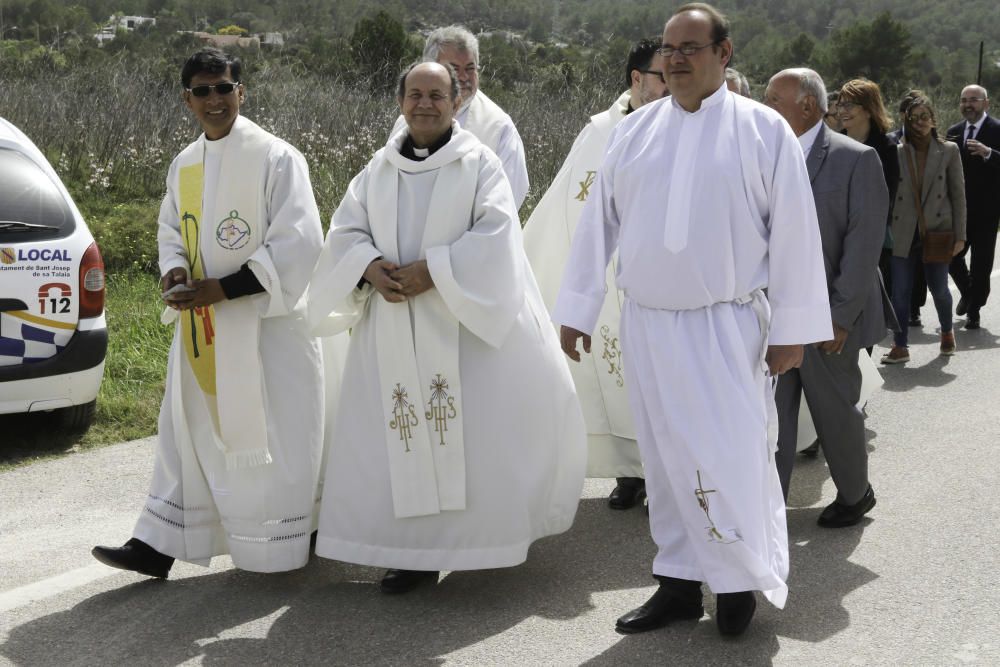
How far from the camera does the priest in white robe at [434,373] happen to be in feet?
16.0

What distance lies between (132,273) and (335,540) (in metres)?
6.53

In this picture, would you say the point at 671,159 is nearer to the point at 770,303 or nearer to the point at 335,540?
the point at 770,303

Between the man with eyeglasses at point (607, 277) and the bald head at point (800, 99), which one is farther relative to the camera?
the man with eyeglasses at point (607, 277)

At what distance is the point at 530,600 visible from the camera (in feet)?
15.9

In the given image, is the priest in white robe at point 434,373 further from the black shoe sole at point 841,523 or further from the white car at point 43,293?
the white car at point 43,293

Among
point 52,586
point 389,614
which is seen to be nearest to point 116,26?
point 52,586

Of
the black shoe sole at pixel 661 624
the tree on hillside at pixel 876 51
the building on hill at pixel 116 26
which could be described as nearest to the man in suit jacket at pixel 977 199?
the black shoe sole at pixel 661 624

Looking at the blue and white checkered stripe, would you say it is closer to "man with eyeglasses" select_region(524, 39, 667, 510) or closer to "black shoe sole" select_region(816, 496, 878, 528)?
"man with eyeglasses" select_region(524, 39, 667, 510)

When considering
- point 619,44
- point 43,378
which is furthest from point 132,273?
point 619,44

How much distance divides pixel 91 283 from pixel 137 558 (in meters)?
2.19

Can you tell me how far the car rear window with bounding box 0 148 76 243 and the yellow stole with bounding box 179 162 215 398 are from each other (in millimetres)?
1741

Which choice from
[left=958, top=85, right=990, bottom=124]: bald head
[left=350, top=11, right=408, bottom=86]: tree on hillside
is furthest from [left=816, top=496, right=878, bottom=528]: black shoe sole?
[left=350, top=11, right=408, bottom=86]: tree on hillside

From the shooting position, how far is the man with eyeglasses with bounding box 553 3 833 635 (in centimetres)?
430

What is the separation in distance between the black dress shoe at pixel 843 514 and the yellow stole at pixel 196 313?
258 cm
